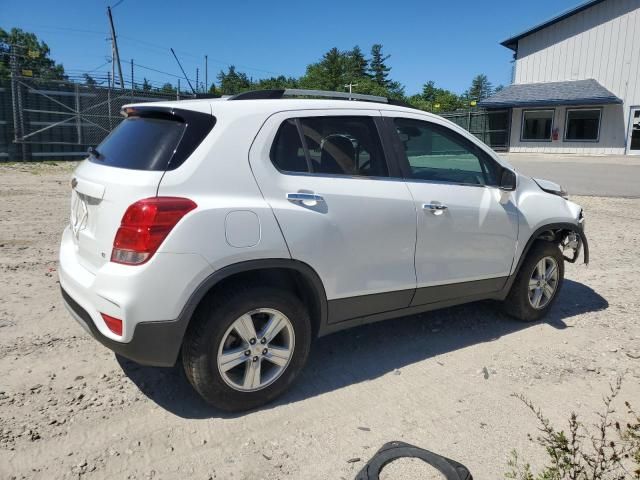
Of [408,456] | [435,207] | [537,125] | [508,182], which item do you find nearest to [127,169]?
[435,207]

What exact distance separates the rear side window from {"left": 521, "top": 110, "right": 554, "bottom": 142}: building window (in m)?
30.9

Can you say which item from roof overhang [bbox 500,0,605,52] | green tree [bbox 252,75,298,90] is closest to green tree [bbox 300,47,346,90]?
green tree [bbox 252,75,298,90]

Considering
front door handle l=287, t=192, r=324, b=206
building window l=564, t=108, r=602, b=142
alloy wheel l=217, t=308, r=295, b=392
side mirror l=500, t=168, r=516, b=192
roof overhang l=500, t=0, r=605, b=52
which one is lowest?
alloy wheel l=217, t=308, r=295, b=392

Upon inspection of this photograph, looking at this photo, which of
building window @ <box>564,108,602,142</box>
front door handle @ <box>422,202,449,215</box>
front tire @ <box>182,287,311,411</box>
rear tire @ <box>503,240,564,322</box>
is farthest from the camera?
building window @ <box>564,108,602,142</box>

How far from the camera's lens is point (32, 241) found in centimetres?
675

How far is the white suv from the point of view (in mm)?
2707

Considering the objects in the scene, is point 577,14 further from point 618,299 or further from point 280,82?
point 280,82

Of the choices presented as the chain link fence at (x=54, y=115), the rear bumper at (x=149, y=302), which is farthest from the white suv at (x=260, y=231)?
the chain link fence at (x=54, y=115)

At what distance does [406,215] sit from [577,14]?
32.6 meters

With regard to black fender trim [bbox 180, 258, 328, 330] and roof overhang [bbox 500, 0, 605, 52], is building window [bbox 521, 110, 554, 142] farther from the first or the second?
black fender trim [bbox 180, 258, 328, 330]

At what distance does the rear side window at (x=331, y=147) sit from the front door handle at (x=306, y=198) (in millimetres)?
174

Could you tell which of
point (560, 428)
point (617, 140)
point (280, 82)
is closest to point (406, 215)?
point (560, 428)

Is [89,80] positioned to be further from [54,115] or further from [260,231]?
[260,231]

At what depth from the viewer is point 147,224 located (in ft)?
8.63
